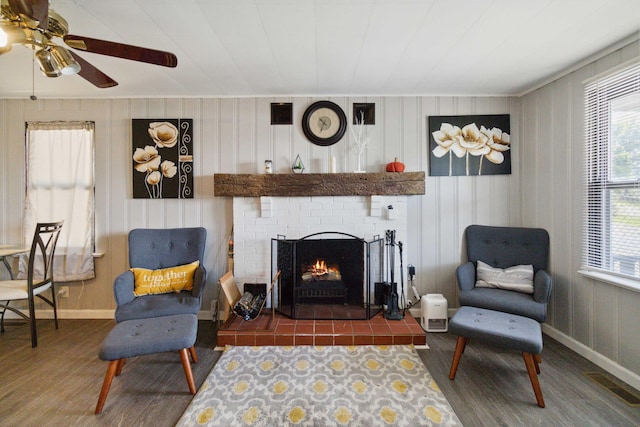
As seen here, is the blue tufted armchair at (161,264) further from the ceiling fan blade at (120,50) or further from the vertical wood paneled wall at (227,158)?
the ceiling fan blade at (120,50)

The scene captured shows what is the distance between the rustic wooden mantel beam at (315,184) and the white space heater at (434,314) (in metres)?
1.07

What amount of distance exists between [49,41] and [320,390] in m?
2.44

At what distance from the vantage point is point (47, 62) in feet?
4.39

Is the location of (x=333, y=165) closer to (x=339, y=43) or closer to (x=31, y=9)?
(x=339, y=43)

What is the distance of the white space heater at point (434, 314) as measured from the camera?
2.63 m

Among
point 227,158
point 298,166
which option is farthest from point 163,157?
point 298,166

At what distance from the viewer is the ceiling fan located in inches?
43.2

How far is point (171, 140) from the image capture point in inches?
115

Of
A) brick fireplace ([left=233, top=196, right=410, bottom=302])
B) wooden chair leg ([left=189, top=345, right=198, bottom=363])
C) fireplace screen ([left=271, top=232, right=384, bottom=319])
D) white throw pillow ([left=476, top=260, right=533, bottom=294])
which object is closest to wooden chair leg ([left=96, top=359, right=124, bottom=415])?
wooden chair leg ([left=189, top=345, right=198, bottom=363])

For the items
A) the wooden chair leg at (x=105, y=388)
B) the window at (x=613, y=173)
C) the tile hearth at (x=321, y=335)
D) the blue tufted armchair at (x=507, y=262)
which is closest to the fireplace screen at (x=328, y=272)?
the tile hearth at (x=321, y=335)

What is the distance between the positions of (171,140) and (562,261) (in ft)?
13.1

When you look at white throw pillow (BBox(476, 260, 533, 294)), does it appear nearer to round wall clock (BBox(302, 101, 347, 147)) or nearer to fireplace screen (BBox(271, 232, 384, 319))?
fireplace screen (BBox(271, 232, 384, 319))

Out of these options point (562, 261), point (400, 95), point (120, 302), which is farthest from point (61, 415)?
point (562, 261)

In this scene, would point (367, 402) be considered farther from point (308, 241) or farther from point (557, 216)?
point (557, 216)
